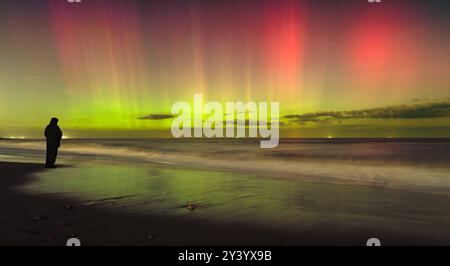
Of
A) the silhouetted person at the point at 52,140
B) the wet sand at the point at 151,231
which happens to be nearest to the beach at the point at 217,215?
the wet sand at the point at 151,231

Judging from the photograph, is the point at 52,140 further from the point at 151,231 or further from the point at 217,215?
the point at 151,231

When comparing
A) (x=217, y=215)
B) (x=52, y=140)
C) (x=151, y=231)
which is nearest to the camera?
(x=151, y=231)

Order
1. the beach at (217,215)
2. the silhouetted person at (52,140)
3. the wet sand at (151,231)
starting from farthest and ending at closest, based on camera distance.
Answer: the silhouetted person at (52,140)
the beach at (217,215)
the wet sand at (151,231)

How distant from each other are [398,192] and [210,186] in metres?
4.82

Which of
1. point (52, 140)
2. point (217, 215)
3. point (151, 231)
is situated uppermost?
point (52, 140)

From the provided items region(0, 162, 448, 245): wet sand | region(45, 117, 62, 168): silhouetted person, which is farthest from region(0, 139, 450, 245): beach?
region(45, 117, 62, 168): silhouetted person

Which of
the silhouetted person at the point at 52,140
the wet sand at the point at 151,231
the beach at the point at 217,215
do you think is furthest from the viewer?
the silhouetted person at the point at 52,140

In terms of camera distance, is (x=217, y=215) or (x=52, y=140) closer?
(x=217, y=215)

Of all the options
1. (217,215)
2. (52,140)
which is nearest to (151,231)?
(217,215)

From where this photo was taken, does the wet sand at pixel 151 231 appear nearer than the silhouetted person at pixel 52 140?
Yes

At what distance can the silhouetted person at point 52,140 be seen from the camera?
604 inches

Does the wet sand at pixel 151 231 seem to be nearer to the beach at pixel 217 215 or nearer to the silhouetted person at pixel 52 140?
the beach at pixel 217 215

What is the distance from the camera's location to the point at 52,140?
15695mm

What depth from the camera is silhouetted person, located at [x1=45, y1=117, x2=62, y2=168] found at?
1535 cm
